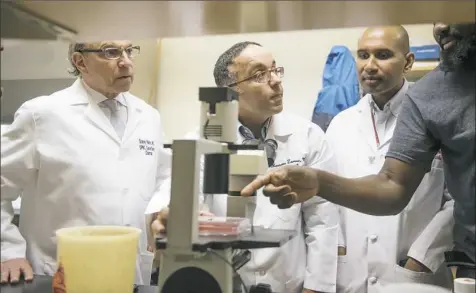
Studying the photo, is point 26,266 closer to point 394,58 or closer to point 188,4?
point 188,4

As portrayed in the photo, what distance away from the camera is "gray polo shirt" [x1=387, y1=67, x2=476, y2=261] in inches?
37.6

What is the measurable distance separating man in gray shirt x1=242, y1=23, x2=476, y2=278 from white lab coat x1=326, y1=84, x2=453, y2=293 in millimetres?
122

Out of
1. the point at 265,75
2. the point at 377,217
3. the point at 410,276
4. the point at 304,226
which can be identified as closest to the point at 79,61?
the point at 265,75

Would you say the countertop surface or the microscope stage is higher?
the microscope stage

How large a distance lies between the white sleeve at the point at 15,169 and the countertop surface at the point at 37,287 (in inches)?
2.5

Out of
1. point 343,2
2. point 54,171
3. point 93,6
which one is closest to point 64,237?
point 54,171

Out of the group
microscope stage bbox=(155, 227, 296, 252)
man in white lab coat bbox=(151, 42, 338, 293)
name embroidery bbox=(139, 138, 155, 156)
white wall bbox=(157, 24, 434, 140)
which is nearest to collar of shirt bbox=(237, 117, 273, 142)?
man in white lab coat bbox=(151, 42, 338, 293)

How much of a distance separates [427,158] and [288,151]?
33 cm

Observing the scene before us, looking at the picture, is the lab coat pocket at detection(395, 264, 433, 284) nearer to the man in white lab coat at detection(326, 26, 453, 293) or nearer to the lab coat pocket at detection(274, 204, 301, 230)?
the man in white lab coat at detection(326, 26, 453, 293)

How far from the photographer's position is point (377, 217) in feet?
4.12

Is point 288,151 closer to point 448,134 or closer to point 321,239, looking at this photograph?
point 321,239

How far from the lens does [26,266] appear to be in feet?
3.67

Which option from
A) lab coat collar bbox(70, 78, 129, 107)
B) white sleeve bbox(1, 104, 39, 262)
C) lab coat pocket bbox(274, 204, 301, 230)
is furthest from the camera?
lab coat collar bbox(70, 78, 129, 107)

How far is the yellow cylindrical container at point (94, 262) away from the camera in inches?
37.2
